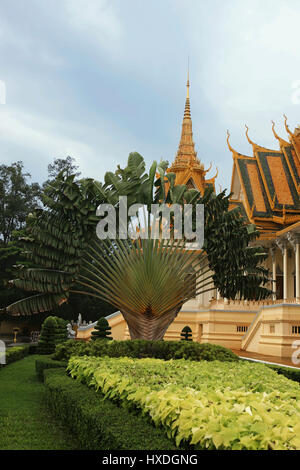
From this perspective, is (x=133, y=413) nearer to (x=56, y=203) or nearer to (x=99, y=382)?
(x=99, y=382)

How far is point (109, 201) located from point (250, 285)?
5.11 m

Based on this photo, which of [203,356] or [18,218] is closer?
[203,356]

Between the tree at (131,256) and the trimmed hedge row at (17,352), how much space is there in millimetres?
2852

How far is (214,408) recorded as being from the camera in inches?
164

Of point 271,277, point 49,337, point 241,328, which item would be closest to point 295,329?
point 271,277

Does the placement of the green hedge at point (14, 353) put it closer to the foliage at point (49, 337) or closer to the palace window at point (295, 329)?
the foliage at point (49, 337)

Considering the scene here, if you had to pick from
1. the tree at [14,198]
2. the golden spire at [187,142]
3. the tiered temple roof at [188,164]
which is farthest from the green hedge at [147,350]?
the tree at [14,198]

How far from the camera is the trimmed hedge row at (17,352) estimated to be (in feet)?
54.0

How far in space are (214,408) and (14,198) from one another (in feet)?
140

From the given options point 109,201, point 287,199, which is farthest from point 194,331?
point 109,201

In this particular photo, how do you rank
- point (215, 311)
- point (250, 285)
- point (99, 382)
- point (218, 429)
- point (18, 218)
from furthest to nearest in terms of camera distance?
point (18, 218), point (215, 311), point (250, 285), point (99, 382), point (218, 429)

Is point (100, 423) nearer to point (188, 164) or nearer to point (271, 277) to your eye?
point (271, 277)

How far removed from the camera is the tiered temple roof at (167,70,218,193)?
3459cm

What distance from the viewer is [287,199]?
2784 cm
